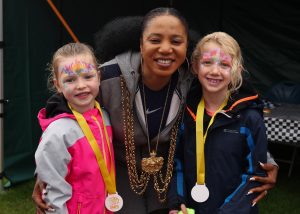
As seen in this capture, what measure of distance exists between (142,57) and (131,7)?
12.0ft

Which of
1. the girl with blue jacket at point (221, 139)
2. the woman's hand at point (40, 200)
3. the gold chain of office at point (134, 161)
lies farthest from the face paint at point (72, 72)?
the girl with blue jacket at point (221, 139)

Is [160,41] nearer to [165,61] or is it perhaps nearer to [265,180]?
[165,61]

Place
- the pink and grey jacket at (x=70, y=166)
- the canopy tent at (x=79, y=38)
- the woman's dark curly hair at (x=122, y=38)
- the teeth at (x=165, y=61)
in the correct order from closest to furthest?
the pink and grey jacket at (x=70, y=166) → the teeth at (x=165, y=61) → the woman's dark curly hair at (x=122, y=38) → the canopy tent at (x=79, y=38)

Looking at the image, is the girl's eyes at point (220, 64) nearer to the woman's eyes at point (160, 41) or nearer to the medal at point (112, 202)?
the woman's eyes at point (160, 41)

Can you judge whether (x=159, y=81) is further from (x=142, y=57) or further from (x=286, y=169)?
(x=286, y=169)

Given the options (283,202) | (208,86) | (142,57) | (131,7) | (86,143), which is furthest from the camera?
(131,7)

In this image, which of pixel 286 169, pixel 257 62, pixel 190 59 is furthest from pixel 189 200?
pixel 257 62

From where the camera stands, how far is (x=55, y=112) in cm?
215

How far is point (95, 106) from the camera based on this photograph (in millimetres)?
2227

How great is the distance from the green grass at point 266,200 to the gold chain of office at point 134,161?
1970 millimetres

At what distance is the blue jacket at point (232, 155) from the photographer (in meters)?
2.12

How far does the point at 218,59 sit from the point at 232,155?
0.50 meters

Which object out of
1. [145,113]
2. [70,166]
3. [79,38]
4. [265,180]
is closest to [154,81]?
[145,113]

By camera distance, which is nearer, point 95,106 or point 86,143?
point 86,143
